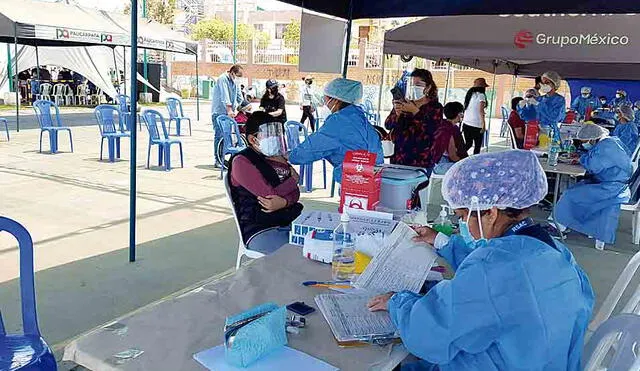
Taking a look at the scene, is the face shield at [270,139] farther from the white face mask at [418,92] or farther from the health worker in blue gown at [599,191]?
the health worker in blue gown at [599,191]

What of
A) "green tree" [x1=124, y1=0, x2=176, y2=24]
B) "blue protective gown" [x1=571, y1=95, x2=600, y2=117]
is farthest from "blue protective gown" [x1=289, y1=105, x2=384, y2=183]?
"green tree" [x1=124, y1=0, x2=176, y2=24]

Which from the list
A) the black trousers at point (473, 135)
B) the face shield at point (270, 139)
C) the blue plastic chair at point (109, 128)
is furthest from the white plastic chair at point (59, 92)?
the face shield at point (270, 139)

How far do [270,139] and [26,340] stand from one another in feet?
4.73

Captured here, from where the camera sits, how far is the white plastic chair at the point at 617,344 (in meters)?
1.39

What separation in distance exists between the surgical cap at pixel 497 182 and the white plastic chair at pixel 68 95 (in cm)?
2012

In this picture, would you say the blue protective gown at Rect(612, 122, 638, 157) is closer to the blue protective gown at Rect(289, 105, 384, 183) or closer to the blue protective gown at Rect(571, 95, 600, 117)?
the blue protective gown at Rect(289, 105, 384, 183)

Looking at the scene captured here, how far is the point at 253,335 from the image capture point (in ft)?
4.33

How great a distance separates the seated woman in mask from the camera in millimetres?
2898

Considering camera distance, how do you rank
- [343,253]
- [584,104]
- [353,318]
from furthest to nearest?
1. [584,104]
2. [343,253]
3. [353,318]

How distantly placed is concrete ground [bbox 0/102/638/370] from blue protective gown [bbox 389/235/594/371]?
6.87 ft

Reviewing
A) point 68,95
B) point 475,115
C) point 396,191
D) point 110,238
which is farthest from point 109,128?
point 68,95

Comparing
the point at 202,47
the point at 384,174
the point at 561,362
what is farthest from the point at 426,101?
the point at 202,47

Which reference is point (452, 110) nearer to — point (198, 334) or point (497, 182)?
point (497, 182)

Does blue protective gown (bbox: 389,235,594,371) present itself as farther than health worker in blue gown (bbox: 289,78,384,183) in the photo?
No
